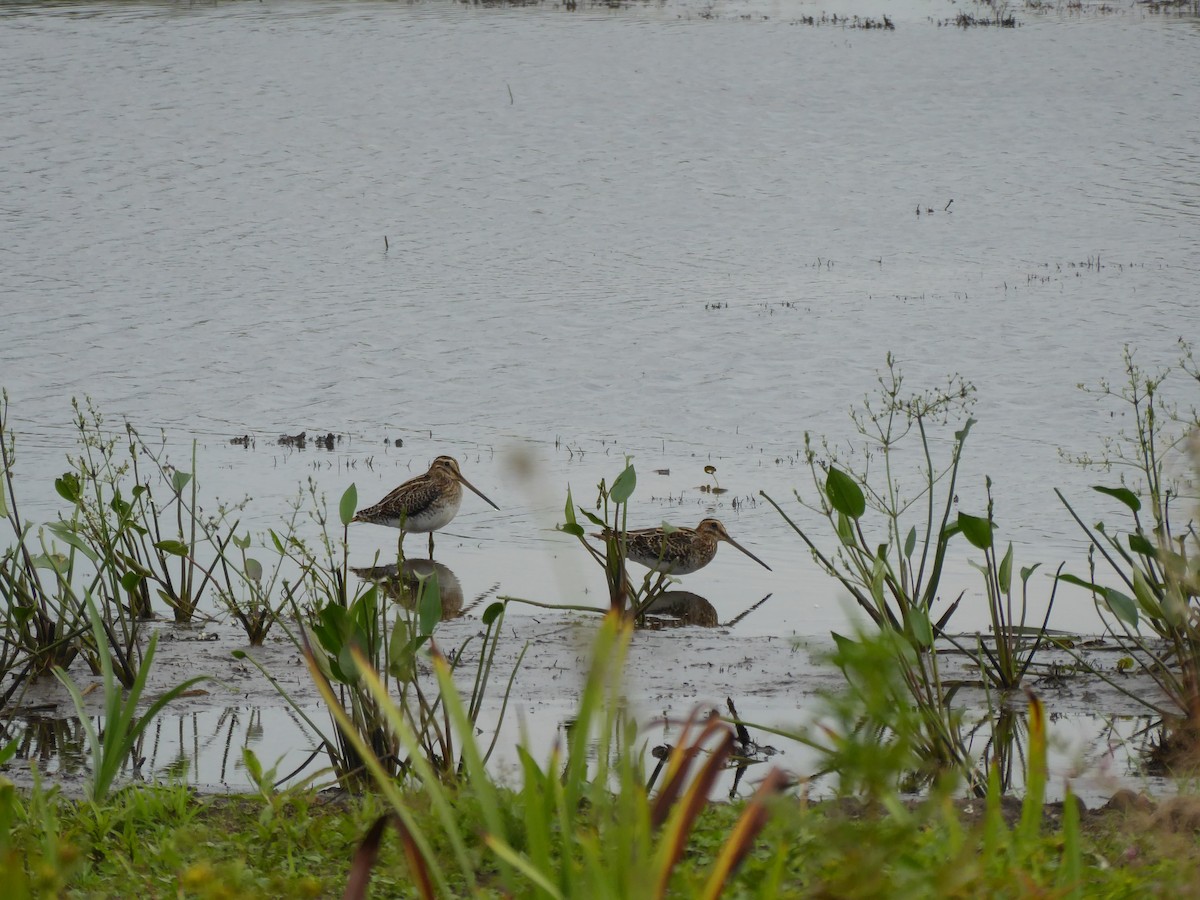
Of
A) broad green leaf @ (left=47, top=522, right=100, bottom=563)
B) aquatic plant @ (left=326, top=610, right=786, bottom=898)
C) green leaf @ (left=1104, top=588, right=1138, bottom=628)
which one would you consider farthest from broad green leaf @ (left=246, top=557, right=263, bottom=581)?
aquatic plant @ (left=326, top=610, right=786, bottom=898)

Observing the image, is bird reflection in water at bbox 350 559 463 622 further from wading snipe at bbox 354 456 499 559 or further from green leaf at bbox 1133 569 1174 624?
green leaf at bbox 1133 569 1174 624

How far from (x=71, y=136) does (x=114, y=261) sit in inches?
260

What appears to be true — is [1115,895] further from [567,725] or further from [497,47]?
[497,47]

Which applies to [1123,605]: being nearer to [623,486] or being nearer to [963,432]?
[963,432]

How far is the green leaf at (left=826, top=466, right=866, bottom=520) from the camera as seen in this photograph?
460cm

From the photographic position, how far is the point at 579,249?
52.5 feet

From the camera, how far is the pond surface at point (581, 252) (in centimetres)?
911

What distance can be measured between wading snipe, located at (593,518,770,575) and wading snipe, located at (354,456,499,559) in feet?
3.39

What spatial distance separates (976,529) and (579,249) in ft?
37.9

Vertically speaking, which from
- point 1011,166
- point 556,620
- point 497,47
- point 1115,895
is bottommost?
point 556,620

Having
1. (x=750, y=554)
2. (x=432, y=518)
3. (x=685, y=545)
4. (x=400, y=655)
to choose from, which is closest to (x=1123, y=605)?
(x=400, y=655)

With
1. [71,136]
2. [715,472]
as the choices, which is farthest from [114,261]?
[715,472]

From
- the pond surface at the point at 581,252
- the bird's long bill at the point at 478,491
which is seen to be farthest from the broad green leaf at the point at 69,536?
the bird's long bill at the point at 478,491

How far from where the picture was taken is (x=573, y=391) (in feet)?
35.9
